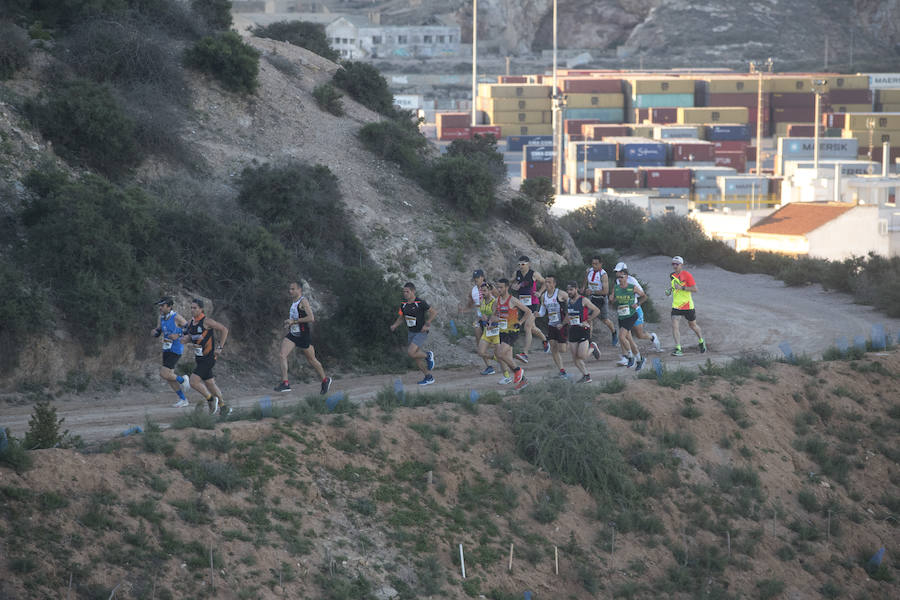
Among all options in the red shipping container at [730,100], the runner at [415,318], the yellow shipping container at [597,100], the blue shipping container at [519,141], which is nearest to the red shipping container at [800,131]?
the red shipping container at [730,100]

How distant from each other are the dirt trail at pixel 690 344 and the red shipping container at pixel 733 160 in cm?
4888

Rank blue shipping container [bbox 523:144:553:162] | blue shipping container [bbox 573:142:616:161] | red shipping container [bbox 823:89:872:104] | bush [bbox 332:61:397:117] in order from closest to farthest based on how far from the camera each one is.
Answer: bush [bbox 332:61:397:117]
blue shipping container [bbox 573:142:616:161]
blue shipping container [bbox 523:144:553:162]
red shipping container [bbox 823:89:872:104]

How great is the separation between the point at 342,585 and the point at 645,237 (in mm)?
30428

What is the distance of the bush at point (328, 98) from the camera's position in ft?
91.3

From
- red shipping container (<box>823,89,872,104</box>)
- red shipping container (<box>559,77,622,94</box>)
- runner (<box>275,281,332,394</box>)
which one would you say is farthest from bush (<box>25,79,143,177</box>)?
red shipping container (<box>823,89,872,104</box>)

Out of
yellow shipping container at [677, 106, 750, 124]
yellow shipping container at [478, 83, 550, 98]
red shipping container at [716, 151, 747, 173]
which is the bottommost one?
red shipping container at [716, 151, 747, 173]

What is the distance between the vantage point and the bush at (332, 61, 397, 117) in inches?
1193

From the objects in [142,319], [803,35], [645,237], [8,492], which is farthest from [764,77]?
[8,492]

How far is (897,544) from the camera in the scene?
15.0m

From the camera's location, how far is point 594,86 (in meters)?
104

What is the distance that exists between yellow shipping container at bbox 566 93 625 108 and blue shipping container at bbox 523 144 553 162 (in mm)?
21898

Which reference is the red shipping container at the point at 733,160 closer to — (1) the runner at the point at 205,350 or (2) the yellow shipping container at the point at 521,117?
(2) the yellow shipping container at the point at 521,117

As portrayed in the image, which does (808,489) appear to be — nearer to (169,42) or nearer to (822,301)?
(822,301)

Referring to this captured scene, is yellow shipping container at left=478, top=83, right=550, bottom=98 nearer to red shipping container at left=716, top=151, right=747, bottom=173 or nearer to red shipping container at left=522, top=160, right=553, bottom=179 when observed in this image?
red shipping container at left=522, top=160, right=553, bottom=179
